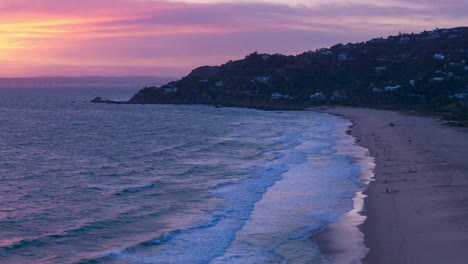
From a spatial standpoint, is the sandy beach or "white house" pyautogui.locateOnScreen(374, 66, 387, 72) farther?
"white house" pyautogui.locateOnScreen(374, 66, 387, 72)

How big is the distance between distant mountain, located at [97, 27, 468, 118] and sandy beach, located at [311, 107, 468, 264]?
1687 inches

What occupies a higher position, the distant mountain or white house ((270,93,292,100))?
the distant mountain

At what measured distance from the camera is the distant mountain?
7626cm

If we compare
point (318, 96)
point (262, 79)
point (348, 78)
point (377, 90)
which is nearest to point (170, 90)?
point (262, 79)

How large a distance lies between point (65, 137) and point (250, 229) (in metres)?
29.3

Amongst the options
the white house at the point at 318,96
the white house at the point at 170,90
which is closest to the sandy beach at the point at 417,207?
the white house at the point at 318,96

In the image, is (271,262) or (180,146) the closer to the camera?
(271,262)

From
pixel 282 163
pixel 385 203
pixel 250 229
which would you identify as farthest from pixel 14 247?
pixel 282 163

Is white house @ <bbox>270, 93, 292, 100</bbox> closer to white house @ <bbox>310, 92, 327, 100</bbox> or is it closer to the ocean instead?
white house @ <bbox>310, 92, 327, 100</bbox>

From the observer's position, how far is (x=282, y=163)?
83.9 ft

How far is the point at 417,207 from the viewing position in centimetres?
1494

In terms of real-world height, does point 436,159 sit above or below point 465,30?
below

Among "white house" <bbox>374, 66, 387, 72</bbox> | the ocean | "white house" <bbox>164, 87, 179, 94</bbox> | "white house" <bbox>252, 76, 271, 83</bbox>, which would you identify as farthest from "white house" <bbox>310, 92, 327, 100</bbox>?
the ocean

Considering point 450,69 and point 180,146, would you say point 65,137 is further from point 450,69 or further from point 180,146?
point 450,69
